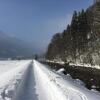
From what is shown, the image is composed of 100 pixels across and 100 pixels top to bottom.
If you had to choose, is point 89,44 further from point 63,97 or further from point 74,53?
point 63,97

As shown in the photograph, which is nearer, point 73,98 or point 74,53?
point 73,98

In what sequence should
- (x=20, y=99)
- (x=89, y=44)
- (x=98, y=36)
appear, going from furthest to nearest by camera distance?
(x=89, y=44), (x=98, y=36), (x=20, y=99)

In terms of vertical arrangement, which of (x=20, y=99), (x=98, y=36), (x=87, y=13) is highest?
(x=87, y=13)

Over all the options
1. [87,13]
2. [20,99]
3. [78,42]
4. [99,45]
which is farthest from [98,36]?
[20,99]

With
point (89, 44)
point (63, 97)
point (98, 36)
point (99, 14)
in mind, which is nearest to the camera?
point (63, 97)

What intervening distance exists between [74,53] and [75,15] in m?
13.4

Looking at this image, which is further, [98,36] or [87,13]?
[87,13]

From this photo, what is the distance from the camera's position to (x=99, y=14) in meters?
60.6

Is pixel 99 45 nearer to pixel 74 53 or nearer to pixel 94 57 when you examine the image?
pixel 94 57

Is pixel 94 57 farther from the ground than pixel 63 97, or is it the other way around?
pixel 94 57

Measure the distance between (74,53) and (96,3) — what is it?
148ft

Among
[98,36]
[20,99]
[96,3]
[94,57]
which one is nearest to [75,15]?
[98,36]

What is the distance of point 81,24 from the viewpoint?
102312 mm

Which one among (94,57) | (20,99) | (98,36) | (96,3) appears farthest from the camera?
(98,36)
